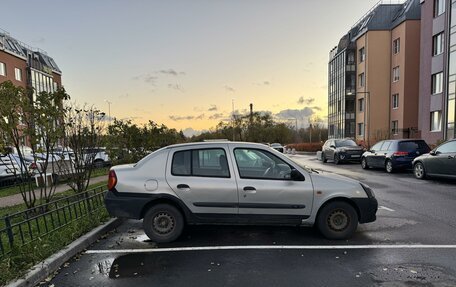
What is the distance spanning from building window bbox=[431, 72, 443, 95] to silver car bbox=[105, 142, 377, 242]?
2566cm

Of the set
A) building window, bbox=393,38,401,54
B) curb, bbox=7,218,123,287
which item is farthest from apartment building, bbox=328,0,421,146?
curb, bbox=7,218,123,287

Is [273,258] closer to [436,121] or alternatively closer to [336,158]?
[336,158]

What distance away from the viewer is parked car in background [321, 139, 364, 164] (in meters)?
21.6

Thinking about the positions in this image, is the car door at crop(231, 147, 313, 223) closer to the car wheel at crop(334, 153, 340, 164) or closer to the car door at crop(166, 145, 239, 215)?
the car door at crop(166, 145, 239, 215)

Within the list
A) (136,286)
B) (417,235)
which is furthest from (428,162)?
(136,286)

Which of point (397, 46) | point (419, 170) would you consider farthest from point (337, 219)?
point (397, 46)

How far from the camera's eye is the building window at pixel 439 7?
26.0 m

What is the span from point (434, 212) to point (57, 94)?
8260 mm

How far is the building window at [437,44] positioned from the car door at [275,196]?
1058 inches

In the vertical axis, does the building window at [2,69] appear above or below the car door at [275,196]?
above

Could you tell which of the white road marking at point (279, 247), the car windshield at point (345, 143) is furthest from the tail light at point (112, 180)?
the car windshield at point (345, 143)

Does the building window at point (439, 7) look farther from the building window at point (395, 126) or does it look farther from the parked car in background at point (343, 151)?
the building window at point (395, 126)

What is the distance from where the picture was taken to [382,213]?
296 inches

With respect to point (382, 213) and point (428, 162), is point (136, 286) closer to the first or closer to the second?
point (382, 213)
